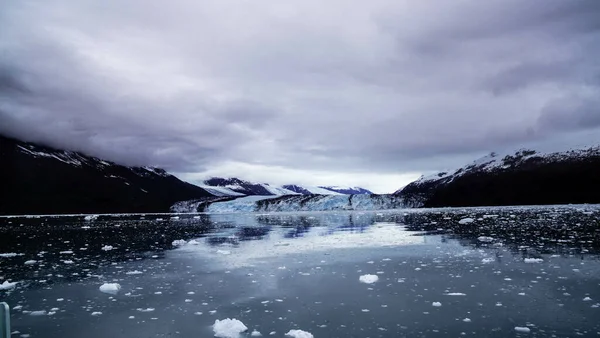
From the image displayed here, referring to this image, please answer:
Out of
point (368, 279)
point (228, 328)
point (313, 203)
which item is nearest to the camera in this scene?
point (228, 328)

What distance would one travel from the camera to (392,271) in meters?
14.1

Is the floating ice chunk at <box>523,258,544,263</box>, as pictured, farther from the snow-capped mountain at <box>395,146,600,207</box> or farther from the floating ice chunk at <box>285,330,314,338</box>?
the snow-capped mountain at <box>395,146,600,207</box>

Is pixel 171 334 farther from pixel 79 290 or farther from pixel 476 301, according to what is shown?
pixel 476 301

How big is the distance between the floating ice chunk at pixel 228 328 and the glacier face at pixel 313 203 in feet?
366

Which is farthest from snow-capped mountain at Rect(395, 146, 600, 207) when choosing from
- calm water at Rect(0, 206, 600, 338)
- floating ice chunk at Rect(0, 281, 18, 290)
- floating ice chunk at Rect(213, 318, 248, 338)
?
floating ice chunk at Rect(213, 318, 248, 338)

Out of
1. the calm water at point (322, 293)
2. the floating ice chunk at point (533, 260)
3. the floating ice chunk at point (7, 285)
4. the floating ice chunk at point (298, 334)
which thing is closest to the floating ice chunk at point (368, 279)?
the calm water at point (322, 293)

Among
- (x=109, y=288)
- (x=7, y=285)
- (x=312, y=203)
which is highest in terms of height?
(x=312, y=203)

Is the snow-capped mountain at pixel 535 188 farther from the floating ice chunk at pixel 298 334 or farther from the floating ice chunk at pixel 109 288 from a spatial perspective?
the floating ice chunk at pixel 298 334

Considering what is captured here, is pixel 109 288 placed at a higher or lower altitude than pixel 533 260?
lower

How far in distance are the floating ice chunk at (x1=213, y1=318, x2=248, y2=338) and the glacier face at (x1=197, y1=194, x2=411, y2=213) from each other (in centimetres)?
11150

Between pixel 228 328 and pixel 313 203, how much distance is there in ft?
376

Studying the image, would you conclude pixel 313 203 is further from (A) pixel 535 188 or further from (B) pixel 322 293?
(B) pixel 322 293

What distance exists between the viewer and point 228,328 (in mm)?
7906

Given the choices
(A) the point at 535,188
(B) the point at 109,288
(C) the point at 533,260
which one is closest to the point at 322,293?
(B) the point at 109,288
